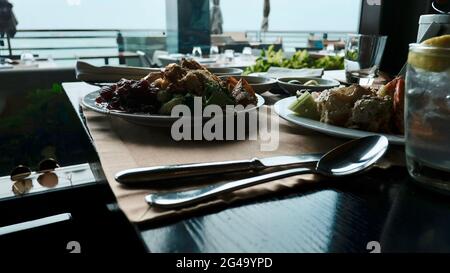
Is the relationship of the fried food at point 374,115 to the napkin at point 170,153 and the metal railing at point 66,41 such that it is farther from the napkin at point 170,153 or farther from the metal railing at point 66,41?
the metal railing at point 66,41

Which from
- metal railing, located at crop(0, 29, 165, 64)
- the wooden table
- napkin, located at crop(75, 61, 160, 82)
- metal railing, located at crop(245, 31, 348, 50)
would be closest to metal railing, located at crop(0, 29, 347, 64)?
metal railing, located at crop(0, 29, 165, 64)

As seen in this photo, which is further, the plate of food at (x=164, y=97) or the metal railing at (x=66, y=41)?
the metal railing at (x=66, y=41)

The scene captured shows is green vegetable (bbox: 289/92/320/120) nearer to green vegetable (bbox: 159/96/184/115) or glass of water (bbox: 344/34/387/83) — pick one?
green vegetable (bbox: 159/96/184/115)

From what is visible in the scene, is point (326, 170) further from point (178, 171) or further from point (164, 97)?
point (164, 97)

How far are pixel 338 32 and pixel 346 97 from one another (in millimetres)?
9239

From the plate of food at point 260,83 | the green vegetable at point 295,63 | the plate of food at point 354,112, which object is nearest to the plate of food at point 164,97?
the plate of food at point 354,112

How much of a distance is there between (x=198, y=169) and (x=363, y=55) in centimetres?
86

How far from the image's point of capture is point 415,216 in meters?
0.36

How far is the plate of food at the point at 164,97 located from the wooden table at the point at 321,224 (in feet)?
0.98

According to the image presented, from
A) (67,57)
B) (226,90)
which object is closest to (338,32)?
(67,57)

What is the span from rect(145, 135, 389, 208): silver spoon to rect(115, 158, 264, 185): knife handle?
0.14ft

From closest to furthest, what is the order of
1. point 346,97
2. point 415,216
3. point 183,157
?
point 415,216, point 183,157, point 346,97

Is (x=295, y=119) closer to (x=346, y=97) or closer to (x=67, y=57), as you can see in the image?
(x=346, y=97)

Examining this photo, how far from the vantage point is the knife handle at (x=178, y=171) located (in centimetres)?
41
